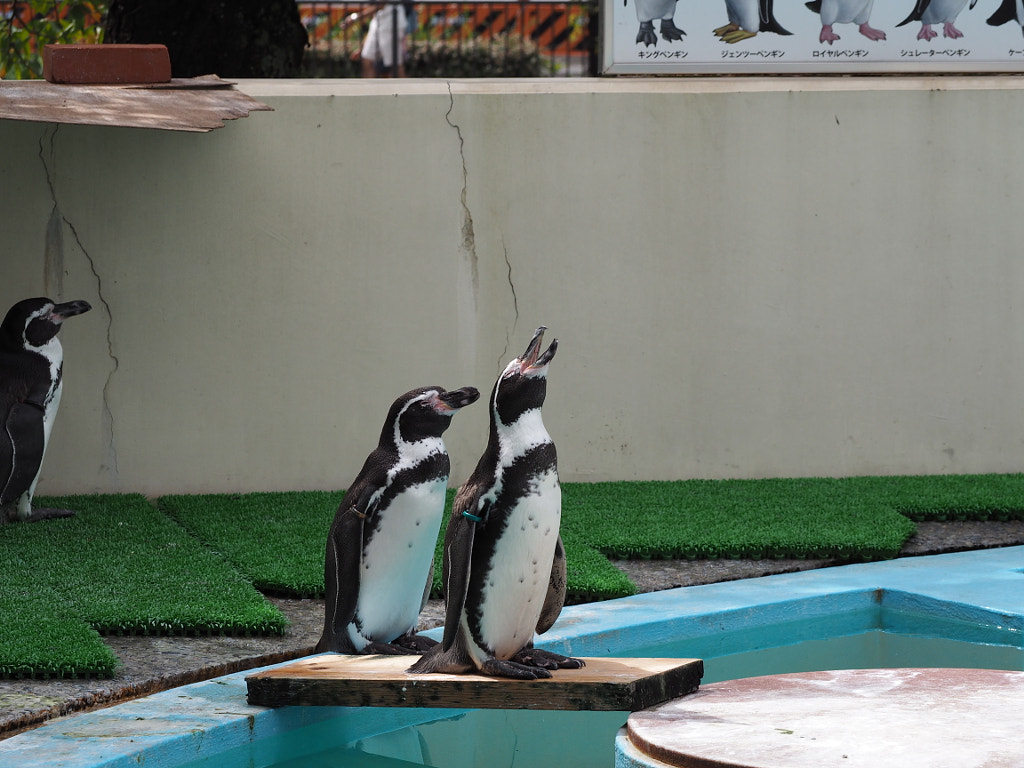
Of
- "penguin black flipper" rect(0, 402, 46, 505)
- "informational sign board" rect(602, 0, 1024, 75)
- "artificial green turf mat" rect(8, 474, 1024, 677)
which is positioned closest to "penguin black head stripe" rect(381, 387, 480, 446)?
"artificial green turf mat" rect(8, 474, 1024, 677)

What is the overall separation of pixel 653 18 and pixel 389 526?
4.38 metres

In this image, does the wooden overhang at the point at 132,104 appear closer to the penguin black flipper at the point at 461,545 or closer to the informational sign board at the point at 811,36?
the informational sign board at the point at 811,36

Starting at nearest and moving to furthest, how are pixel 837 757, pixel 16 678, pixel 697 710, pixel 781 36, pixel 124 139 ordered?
pixel 837 757, pixel 697 710, pixel 16 678, pixel 124 139, pixel 781 36

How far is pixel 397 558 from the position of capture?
13.6ft

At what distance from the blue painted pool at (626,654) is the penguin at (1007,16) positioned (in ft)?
10.4

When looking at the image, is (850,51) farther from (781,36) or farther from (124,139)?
(124,139)

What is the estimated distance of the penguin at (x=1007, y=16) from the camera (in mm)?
7801

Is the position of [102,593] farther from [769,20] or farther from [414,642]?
[769,20]

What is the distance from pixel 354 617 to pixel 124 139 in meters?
3.89

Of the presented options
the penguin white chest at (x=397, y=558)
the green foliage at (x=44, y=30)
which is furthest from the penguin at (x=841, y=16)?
the green foliage at (x=44, y=30)

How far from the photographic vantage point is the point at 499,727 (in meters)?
4.22

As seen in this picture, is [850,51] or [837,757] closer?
[837,757]

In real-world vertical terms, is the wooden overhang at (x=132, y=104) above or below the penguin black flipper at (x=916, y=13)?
below

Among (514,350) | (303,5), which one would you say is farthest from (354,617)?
(303,5)
